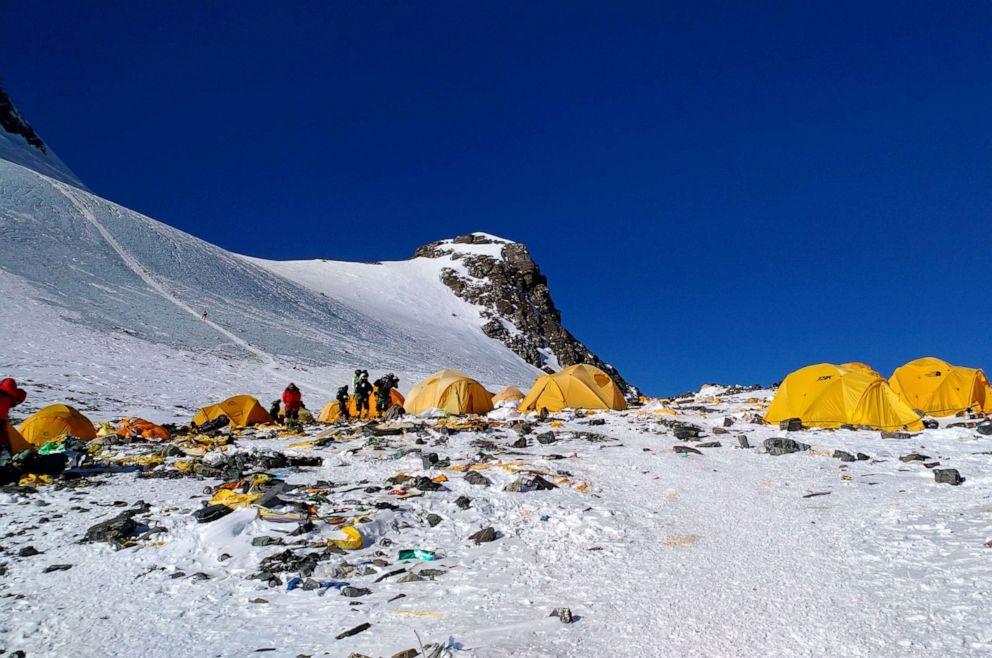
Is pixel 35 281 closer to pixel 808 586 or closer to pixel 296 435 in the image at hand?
pixel 296 435

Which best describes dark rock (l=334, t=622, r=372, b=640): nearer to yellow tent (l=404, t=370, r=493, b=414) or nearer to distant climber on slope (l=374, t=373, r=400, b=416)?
yellow tent (l=404, t=370, r=493, b=414)

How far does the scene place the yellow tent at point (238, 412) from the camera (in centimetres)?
2164

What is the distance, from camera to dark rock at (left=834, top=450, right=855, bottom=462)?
11344mm

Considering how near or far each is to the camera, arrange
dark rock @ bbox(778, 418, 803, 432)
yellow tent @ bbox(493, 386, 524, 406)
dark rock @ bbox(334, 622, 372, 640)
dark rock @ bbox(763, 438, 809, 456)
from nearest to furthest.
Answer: dark rock @ bbox(334, 622, 372, 640) < dark rock @ bbox(763, 438, 809, 456) < dark rock @ bbox(778, 418, 803, 432) < yellow tent @ bbox(493, 386, 524, 406)

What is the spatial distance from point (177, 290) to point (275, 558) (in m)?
52.5

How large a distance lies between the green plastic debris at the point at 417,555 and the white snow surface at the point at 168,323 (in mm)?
20099

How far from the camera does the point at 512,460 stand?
A: 1227 cm

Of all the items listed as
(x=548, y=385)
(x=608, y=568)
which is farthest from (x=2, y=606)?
(x=548, y=385)

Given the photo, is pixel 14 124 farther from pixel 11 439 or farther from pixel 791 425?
pixel 791 425

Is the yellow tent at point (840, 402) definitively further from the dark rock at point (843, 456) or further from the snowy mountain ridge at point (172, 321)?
the snowy mountain ridge at point (172, 321)

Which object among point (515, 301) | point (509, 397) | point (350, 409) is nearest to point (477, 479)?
point (509, 397)

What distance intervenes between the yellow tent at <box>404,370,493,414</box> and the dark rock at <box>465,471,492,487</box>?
11799 millimetres

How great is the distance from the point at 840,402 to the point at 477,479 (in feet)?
34.8

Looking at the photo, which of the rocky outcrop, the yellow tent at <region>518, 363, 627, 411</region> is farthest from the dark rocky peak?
the yellow tent at <region>518, 363, 627, 411</region>
